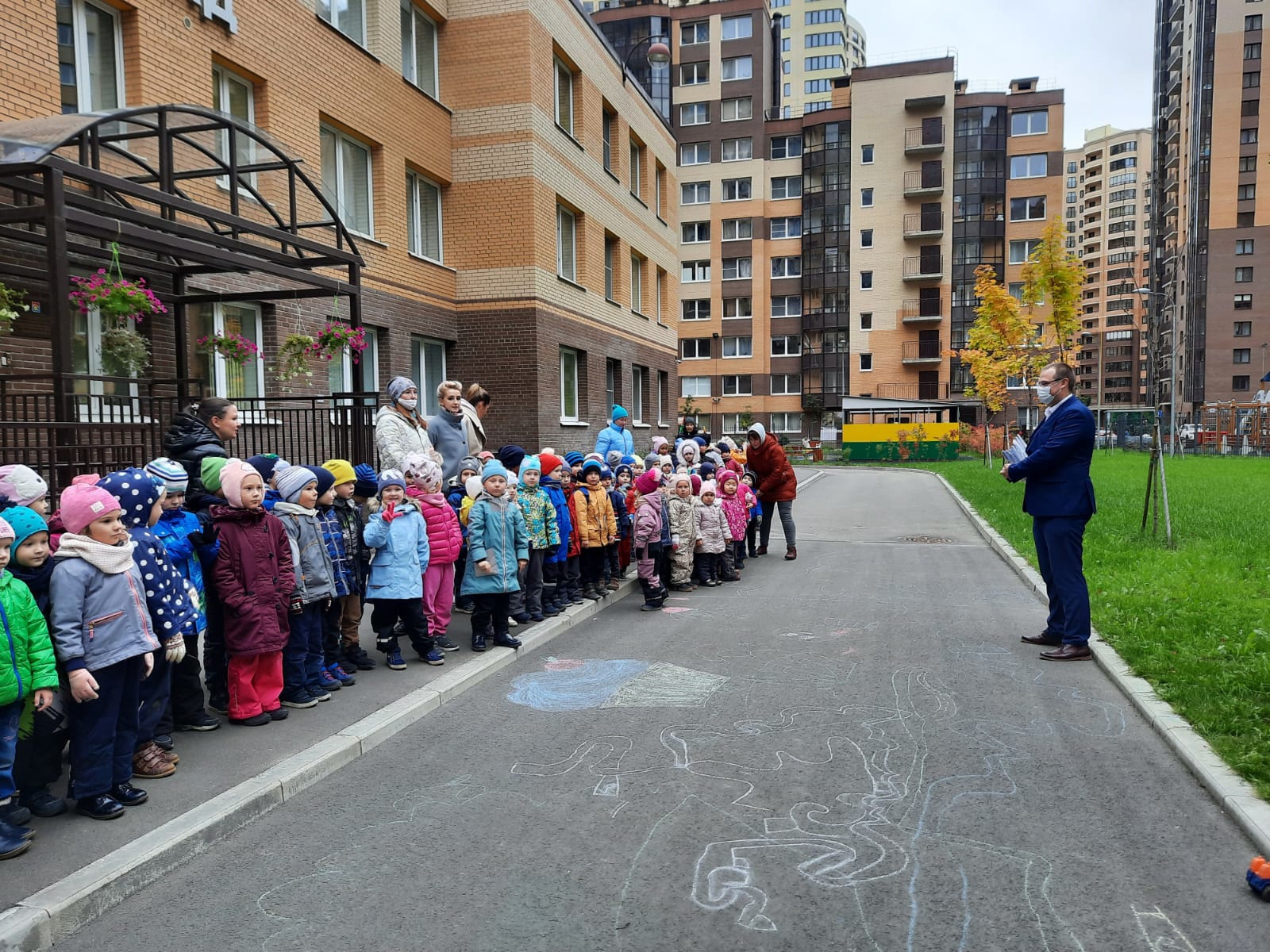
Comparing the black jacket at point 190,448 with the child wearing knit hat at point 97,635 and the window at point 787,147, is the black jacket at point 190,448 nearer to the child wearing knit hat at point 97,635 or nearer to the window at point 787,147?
the child wearing knit hat at point 97,635

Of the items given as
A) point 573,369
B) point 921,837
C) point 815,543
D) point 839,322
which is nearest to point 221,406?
point 921,837

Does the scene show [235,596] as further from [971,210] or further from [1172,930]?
[971,210]

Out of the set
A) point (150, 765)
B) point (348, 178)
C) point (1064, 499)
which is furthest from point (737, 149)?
point (150, 765)

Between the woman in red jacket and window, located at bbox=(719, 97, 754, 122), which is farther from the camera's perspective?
window, located at bbox=(719, 97, 754, 122)

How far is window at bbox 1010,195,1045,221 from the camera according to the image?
196 feet

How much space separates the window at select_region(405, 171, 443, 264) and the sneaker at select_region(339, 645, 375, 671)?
11198mm

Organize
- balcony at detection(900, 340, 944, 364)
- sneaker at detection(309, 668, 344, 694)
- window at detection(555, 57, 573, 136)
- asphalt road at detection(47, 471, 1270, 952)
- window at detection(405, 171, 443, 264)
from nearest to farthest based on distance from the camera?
asphalt road at detection(47, 471, 1270, 952)
sneaker at detection(309, 668, 344, 694)
window at detection(405, 171, 443, 264)
window at detection(555, 57, 573, 136)
balcony at detection(900, 340, 944, 364)

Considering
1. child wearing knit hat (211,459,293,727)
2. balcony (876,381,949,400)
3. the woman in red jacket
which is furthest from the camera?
balcony (876,381,949,400)

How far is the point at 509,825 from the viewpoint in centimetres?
406

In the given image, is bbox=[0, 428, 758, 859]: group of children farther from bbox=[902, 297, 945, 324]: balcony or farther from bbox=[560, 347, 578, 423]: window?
bbox=[902, 297, 945, 324]: balcony

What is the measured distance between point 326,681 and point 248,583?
1157 millimetres

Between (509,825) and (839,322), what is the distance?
60480mm

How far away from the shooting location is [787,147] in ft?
207

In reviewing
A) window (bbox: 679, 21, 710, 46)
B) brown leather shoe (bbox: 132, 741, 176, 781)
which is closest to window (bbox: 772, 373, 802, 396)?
window (bbox: 679, 21, 710, 46)
